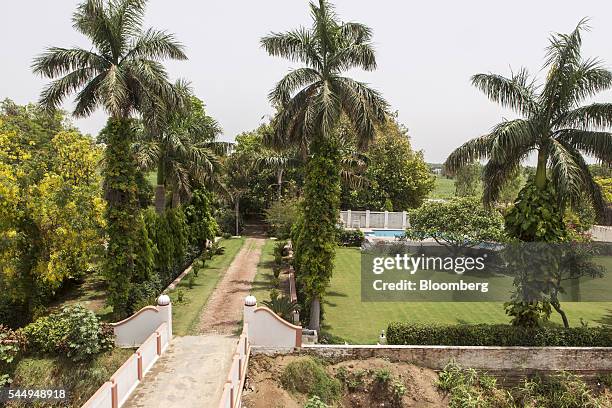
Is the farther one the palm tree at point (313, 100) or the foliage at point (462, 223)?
the foliage at point (462, 223)

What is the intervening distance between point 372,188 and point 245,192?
12.0 meters

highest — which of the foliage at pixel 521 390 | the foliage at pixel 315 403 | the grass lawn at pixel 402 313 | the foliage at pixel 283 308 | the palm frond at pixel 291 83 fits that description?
the palm frond at pixel 291 83

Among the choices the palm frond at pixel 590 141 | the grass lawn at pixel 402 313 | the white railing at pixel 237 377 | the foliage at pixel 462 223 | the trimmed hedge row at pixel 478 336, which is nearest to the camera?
the white railing at pixel 237 377

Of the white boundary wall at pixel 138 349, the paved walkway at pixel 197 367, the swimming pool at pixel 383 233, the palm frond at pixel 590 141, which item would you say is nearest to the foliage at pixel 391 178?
the swimming pool at pixel 383 233

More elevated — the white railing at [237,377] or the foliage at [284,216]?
the foliage at [284,216]

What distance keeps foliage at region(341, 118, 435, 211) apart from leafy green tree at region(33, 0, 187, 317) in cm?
2935

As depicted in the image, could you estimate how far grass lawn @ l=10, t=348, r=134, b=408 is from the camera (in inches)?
478

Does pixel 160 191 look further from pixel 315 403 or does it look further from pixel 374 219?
pixel 374 219

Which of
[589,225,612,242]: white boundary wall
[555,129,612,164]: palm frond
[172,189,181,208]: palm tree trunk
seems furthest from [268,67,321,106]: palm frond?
[589,225,612,242]: white boundary wall

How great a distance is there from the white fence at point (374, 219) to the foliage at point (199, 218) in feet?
52.2

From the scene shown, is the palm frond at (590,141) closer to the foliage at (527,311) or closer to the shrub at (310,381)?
the foliage at (527,311)

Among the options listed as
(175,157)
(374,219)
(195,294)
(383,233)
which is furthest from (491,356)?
(374,219)

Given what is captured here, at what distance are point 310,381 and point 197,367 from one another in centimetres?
307

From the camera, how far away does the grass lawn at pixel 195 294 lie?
15405mm
